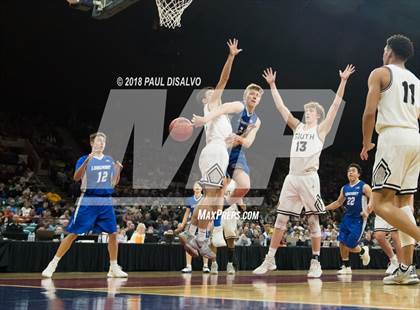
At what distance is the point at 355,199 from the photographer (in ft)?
37.6

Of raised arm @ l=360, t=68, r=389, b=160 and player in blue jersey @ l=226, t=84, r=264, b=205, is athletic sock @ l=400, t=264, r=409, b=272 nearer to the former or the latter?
raised arm @ l=360, t=68, r=389, b=160

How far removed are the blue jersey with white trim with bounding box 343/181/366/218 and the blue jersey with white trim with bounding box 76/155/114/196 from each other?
472cm

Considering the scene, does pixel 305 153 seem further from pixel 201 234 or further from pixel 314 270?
pixel 201 234

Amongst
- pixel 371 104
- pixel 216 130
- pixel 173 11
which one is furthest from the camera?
pixel 173 11

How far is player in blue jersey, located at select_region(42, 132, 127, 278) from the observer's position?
8.48 metres

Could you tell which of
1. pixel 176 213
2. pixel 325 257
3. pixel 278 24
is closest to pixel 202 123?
pixel 325 257

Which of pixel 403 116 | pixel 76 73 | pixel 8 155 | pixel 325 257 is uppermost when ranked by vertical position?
pixel 76 73

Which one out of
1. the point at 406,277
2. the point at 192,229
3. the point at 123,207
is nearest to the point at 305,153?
the point at 192,229

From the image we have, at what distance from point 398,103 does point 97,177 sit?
14.5 feet

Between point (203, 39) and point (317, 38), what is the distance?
12.7 ft

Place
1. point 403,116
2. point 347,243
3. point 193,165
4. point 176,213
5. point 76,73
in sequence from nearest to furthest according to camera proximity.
Answer: 1. point 403,116
2. point 347,243
3. point 176,213
4. point 76,73
5. point 193,165

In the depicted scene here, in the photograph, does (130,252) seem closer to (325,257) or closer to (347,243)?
(347,243)

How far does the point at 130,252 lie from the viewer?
12016mm

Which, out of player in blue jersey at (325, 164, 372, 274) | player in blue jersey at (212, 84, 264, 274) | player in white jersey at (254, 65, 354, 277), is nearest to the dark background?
Result: player in blue jersey at (325, 164, 372, 274)
